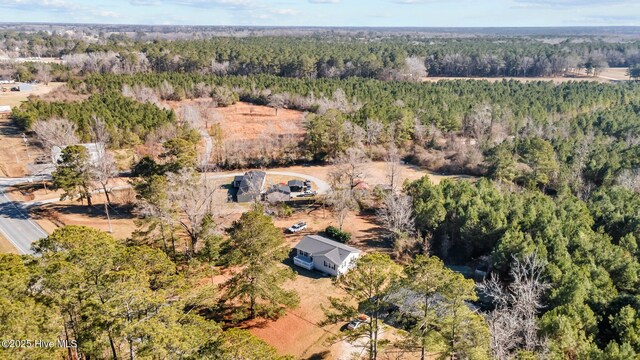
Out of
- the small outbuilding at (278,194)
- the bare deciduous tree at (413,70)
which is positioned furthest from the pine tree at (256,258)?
the bare deciduous tree at (413,70)

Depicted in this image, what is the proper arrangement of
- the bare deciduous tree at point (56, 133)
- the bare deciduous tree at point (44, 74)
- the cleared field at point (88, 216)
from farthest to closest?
the bare deciduous tree at point (44, 74), the bare deciduous tree at point (56, 133), the cleared field at point (88, 216)

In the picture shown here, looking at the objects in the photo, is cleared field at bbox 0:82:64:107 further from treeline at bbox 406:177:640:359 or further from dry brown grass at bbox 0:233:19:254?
treeline at bbox 406:177:640:359

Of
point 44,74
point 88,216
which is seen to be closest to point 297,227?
point 88,216

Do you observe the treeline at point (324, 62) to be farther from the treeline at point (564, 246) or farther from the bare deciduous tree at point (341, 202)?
the treeline at point (564, 246)

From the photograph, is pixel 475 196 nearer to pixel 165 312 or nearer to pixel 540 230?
pixel 540 230

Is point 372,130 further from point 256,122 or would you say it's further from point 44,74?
point 44,74
